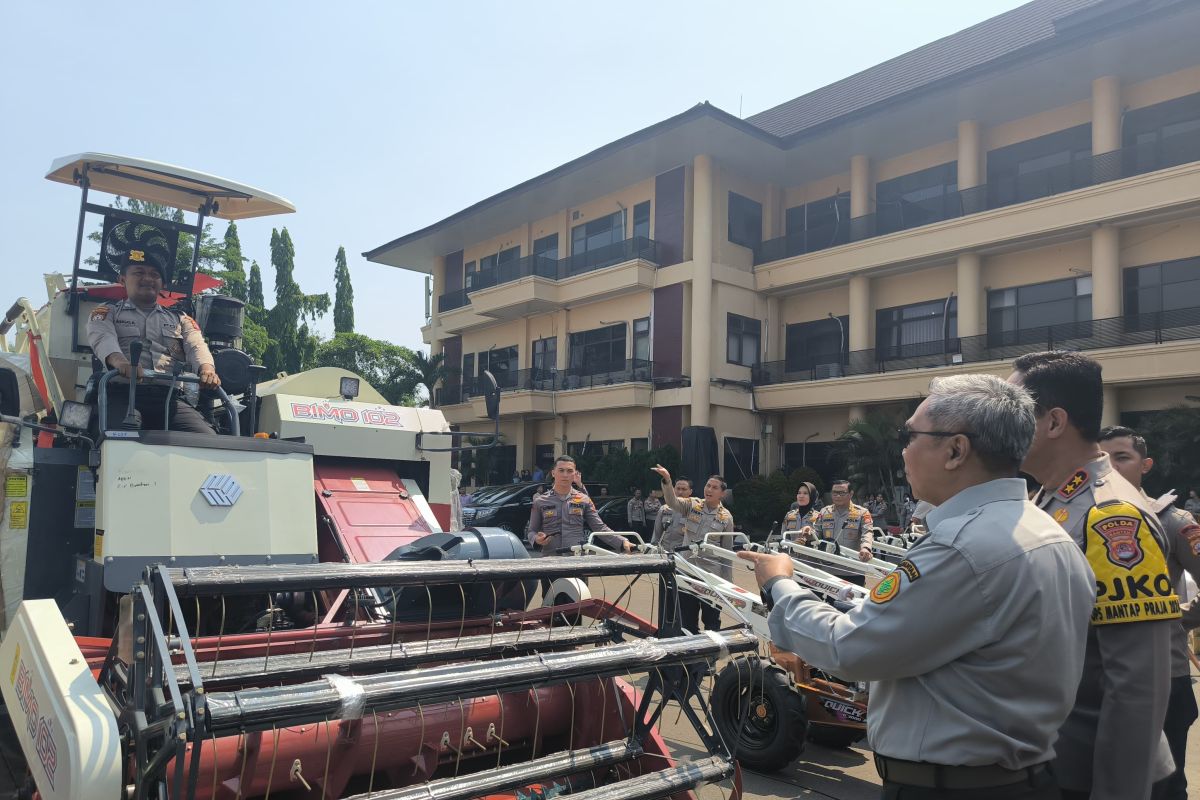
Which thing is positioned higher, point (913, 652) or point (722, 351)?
point (722, 351)

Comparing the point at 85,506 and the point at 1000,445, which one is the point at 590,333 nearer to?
the point at 85,506

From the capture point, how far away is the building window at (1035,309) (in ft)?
69.2

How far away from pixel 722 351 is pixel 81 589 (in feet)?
74.2

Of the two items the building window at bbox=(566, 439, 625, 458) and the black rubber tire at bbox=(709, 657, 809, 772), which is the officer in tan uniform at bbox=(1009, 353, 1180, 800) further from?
the building window at bbox=(566, 439, 625, 458)

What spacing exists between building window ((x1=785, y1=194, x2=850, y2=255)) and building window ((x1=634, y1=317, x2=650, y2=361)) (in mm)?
4979

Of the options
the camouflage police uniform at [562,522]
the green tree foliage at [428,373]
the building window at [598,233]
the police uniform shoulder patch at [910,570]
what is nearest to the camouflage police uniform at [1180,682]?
the police uniform shoulder patch at [910,570]

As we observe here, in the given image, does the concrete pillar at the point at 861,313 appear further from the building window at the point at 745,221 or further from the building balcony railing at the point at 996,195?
the building window at the point at 745,221

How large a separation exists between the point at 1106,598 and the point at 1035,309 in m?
21.9

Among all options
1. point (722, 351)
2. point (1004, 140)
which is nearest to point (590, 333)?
point (722, 351)

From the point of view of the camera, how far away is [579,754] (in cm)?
308

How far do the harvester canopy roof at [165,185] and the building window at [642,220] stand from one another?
2186 centimetres

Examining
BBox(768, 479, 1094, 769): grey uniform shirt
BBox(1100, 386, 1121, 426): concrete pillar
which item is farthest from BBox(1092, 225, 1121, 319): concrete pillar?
BBox(768, 479, 1094, 769): grey uniform shirt

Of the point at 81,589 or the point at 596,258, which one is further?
the point at 596,258

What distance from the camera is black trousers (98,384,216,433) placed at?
4.97 m
